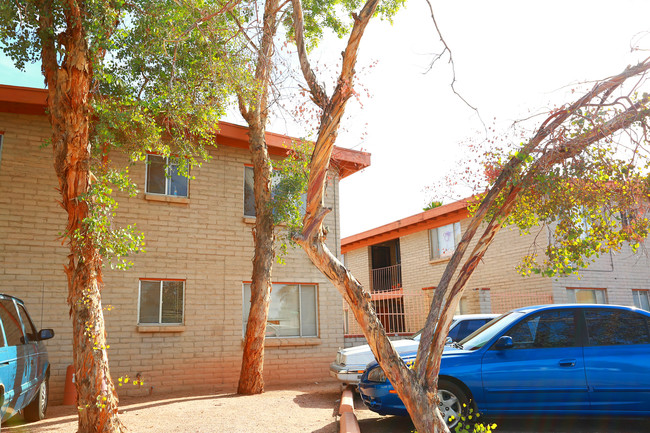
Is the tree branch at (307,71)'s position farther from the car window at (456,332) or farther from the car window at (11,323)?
the car window at (456,332)

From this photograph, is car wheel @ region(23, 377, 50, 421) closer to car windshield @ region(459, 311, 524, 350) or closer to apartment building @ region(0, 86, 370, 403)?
apartment building @ region(0, 86, 370, 403)

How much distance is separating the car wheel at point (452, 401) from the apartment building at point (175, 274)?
6.66 meters

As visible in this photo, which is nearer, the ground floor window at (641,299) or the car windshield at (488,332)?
the car windshield at (488,332)

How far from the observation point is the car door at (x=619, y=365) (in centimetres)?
677

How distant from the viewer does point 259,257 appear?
36.0ft

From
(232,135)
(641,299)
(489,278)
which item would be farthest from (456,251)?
(641,299)

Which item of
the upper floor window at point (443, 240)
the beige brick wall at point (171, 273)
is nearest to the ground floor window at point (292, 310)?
the beige brick wall at point (171, 273)

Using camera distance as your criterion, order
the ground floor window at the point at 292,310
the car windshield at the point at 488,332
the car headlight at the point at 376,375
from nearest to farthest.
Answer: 1. the car headlight at the point at 376,375
2. the car windshield at the point at 488,332
3. the ground floor window at the point at 292,310

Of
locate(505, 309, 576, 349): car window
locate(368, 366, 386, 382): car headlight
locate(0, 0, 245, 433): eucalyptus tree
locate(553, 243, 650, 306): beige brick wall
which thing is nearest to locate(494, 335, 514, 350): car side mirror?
locate(505, 309, 576, 349): car window

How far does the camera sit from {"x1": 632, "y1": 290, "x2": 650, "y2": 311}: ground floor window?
18828 mm

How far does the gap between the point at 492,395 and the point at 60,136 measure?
264 inches

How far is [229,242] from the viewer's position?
13023mm

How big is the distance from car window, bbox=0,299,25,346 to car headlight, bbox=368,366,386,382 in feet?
15.5

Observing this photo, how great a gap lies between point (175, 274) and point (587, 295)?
13646 mm
